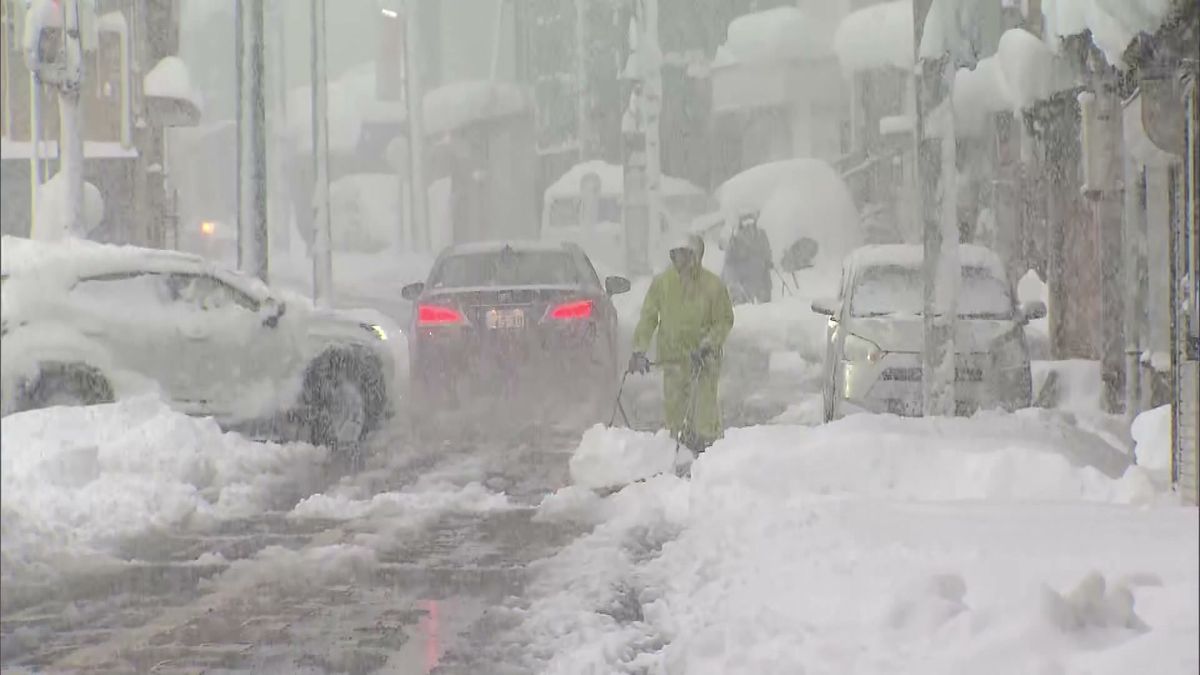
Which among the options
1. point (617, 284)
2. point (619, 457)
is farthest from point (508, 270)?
point (619, 457)

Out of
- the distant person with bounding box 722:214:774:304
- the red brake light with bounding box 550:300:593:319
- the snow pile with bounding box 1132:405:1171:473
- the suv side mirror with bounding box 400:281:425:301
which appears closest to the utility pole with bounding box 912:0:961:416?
the distant person with bounding box 722:214:774:304

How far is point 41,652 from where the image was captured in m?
3.52

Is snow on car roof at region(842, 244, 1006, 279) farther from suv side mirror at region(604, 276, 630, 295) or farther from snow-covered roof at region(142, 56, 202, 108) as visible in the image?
snow-covered roof at region(142, 56, 202, 108)

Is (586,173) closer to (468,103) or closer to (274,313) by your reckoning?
(468,103)

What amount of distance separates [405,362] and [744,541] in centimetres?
118

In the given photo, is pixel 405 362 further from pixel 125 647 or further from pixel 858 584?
pixel 858 584

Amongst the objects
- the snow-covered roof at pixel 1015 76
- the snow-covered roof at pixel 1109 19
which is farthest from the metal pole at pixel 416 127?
the snow-covered roof at pixel 1015 76

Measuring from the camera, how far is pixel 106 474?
3199 millimetres

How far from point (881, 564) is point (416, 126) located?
158 cm

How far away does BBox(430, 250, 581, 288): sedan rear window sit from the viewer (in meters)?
4.11

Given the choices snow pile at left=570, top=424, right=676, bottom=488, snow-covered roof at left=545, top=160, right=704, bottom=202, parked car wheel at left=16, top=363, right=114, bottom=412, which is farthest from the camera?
snow pile at left=570, top=424, right=676, bottom=488

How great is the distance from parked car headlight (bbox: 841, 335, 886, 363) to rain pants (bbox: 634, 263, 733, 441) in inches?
19.0

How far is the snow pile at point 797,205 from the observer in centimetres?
452

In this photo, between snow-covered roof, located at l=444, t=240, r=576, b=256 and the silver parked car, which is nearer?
snow-covered roof, located at l=444, t=240, r=576, b=256
